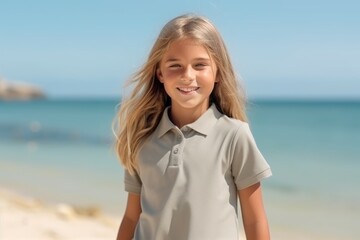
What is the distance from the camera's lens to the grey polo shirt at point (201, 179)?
7.81 feet

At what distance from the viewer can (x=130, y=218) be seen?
2686mm

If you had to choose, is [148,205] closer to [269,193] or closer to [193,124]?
[193,124]

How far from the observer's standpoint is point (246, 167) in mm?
2389

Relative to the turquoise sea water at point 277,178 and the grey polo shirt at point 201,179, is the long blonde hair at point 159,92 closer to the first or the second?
the grey polo shirt at point 201,179

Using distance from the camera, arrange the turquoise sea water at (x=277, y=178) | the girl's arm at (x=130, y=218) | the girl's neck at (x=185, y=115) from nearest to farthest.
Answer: the girl's neck at (x=185, y=115) → the girl's arm at (x=130, y=218) → the turquoise sea water at (x=277, y=178)

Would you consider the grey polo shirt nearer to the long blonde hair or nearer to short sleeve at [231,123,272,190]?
short sleeve at [231,123,272,190]

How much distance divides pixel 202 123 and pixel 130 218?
1.73 feet

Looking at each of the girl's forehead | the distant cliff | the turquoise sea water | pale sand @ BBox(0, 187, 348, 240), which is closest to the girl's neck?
the girl's forehead

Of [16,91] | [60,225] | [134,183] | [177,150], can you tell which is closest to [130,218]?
[134,183]

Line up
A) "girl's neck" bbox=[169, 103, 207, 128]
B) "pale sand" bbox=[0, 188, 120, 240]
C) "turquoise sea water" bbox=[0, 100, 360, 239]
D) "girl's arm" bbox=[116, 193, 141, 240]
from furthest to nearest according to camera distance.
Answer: "turquoise sea water" bbox=[0, 100, 360, 239], "pale sand" bbox=[0, 188, 120, 240], "girl's arm" bbox=[116, 193, 141, 240], "girl's neck" bbox=[169, 103, 207, 128]

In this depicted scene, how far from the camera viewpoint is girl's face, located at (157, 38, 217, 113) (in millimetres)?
2422

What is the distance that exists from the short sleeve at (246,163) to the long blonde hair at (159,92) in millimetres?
178

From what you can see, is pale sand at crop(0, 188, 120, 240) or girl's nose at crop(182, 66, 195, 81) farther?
pale sand at crop(0, 188, 120, 240)

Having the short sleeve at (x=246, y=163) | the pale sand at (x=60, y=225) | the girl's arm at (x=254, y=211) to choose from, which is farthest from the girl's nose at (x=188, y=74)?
the pale sand at (x=60, y=225)
